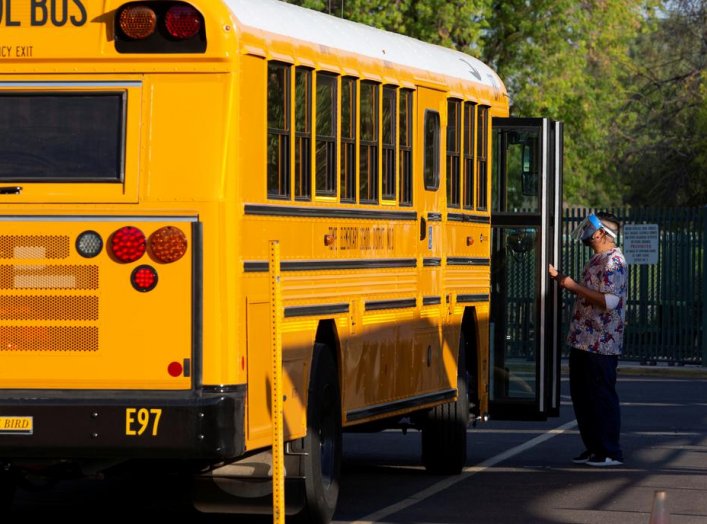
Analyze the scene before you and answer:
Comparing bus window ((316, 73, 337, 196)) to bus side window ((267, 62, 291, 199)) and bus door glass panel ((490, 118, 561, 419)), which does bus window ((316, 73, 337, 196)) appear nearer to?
bus side window ((267, 62, 291, 199))

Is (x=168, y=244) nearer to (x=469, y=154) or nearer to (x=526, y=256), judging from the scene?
(x=469, y=154)

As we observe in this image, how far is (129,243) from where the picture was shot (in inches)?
355

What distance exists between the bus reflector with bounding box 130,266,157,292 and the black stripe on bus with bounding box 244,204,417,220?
58 cm

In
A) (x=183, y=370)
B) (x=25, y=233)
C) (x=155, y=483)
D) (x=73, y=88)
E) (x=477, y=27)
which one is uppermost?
(x=477, y=27)

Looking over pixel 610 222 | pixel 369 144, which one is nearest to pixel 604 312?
pixel 610 222

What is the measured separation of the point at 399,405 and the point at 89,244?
3319 mm

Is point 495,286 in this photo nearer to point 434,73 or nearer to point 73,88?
point 434,73

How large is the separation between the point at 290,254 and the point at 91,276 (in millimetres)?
1274

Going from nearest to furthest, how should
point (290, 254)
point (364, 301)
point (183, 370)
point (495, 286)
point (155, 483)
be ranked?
point (183, 370) < point (290, 254) < point (364, 301) < point (155, 483) < point (495, 286)

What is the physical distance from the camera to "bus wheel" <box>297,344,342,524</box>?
33.4 ft

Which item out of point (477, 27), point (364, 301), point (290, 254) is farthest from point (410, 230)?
point (477, 27)

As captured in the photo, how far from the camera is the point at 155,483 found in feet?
42.5

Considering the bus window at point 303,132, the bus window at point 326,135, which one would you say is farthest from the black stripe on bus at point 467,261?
the bus window at point 303,132

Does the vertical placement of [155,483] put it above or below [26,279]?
below
